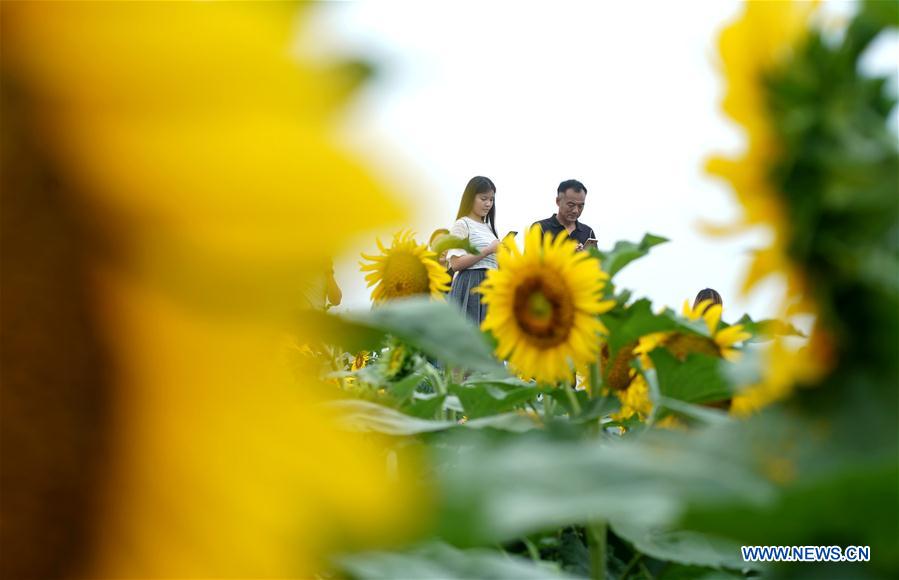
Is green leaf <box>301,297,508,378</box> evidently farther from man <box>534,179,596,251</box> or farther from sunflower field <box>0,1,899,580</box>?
man <box>534,179,596,251</box>

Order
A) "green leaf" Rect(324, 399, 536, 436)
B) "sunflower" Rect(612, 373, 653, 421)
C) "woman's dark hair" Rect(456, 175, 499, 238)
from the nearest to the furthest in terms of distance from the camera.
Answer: "green leaf" Rect(324, 399, 536, 436) < "sunflower" Rect(612, 373, 653, 421) < "woman's dark hair" Rect(456, 175, 499, 238)

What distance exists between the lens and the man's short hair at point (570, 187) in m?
3.68

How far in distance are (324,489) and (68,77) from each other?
0.08 meters

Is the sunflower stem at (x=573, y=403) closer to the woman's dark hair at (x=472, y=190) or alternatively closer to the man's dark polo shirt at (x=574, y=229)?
the woman's dark hair at (x=472, y=190)

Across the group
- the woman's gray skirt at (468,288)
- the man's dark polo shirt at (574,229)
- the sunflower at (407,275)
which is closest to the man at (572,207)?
the man's dark polo shirt at (574,229)

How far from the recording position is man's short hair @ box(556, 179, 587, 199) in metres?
3.68

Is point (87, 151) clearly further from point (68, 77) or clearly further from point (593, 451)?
point (593, 451)

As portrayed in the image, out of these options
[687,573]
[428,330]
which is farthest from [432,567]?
[687,573]

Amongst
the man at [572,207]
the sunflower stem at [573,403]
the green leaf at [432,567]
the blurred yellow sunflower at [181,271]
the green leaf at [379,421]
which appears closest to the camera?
the blurred yellow sunflower at [181,271]

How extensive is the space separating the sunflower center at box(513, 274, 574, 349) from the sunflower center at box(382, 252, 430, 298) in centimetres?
42

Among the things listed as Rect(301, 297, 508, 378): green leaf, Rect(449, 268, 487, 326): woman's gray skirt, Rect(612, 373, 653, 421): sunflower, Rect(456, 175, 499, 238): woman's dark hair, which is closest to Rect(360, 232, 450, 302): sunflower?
Rect(612, 373, 653, 421): sunflower

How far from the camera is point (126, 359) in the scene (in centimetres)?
17

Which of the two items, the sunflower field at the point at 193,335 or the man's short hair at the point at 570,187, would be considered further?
the man's short hair at the point at 570,187

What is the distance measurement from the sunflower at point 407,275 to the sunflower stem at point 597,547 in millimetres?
826
